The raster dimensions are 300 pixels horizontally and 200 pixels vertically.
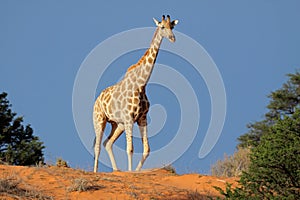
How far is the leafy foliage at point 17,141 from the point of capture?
73.8ft

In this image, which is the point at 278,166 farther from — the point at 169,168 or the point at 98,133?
the point at 98,133

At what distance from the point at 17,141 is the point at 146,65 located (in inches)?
381

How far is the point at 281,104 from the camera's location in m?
27.1

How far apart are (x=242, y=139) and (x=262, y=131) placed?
1.05m

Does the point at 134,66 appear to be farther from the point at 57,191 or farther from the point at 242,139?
the point at 242,139

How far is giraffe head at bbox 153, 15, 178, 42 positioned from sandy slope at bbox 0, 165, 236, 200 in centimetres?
359

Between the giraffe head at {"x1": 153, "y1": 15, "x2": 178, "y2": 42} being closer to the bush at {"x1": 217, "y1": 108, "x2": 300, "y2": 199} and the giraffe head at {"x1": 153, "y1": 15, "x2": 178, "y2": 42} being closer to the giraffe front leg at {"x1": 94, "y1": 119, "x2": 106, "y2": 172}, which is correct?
the giraffe front leg at {"x1": 94, "y1": 119, "x2": 106, "y2": 172}

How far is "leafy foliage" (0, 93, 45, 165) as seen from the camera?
22500mm

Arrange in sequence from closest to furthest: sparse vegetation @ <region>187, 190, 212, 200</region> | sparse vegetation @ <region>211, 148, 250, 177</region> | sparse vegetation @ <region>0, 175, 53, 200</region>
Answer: sparse vegetation @ <region>0, 175, 53, 200</region> → sparse vegetation @ <region>187, 190, 212, 200</region> → sparse vegetation @ <region>211, 148, 250, 177</region>

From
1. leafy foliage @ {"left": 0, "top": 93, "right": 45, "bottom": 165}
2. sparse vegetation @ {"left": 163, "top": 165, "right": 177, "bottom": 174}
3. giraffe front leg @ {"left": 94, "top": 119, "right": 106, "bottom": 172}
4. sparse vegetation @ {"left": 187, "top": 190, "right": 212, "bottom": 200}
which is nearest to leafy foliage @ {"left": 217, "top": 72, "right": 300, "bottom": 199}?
sparse vegetation @ {"left": 187, "top": 190, "right": 212, "bottom": 200}

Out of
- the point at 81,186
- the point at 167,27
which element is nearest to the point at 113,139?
the point at 167,27

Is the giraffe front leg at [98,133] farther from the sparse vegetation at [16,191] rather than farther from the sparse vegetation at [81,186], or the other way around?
the sparse vegetation at [16,191]

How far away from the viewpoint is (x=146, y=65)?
52.2 ft

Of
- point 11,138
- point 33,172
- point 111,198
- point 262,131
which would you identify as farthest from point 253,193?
point 262,131
